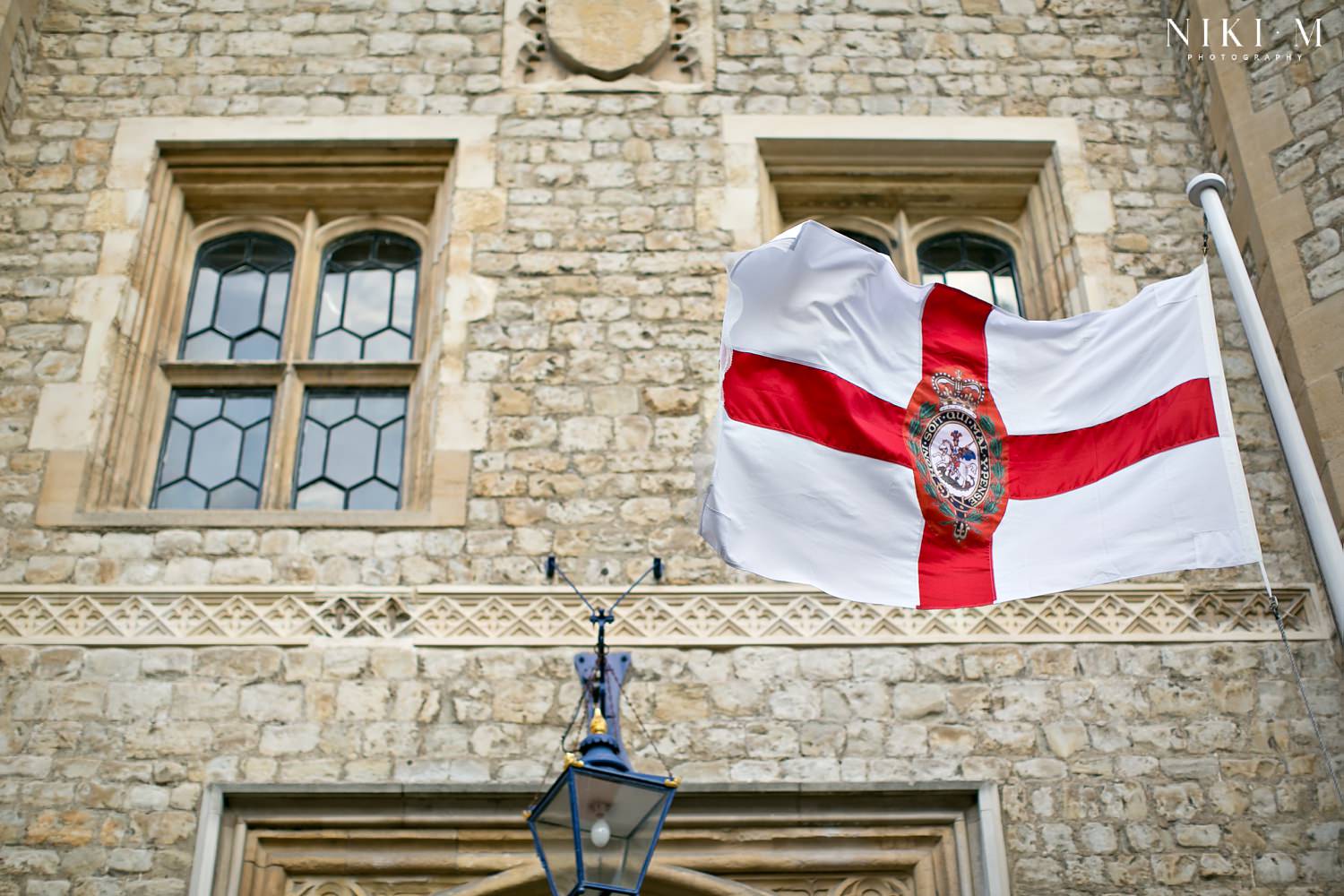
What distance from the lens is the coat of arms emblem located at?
18.4 ft

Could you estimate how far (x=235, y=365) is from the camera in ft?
25.6

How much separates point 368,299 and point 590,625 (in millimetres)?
2443

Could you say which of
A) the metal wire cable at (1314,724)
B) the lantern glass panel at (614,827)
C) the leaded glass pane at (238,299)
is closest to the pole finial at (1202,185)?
the metal wire cable at (1314,724)

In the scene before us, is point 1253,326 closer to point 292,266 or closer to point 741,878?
point 741,878

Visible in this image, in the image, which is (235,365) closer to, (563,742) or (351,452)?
(351,452)

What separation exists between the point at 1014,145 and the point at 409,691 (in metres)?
4.25

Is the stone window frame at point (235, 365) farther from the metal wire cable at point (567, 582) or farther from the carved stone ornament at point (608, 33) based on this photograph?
the carved stone ornament at point (608, 33)

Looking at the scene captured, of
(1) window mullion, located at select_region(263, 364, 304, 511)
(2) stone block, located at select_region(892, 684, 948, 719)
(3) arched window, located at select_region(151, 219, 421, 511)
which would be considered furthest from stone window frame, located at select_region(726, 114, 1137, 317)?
(2) stone block, located at select_region(892, 684, 948, 719)

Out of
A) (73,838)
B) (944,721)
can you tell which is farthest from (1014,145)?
(73,838)

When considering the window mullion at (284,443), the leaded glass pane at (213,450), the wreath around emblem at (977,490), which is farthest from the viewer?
the leaded glass pane at (213,450)

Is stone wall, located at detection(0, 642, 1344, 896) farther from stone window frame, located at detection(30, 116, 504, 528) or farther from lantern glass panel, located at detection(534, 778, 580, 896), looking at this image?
lantern glass panel, located at detection(534, 778, 580, 896)

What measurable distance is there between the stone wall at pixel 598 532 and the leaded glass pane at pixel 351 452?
524 mm

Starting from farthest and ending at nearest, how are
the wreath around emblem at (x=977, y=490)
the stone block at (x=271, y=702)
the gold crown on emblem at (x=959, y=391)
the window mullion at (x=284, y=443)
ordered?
the window mullion at (x=284, y=443) < the stone block at (x=271, y=702) < the gold crown on emblem at (x=959, y=391) < the wreath around emblem at (x=977, y=490)

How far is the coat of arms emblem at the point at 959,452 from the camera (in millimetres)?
5602
